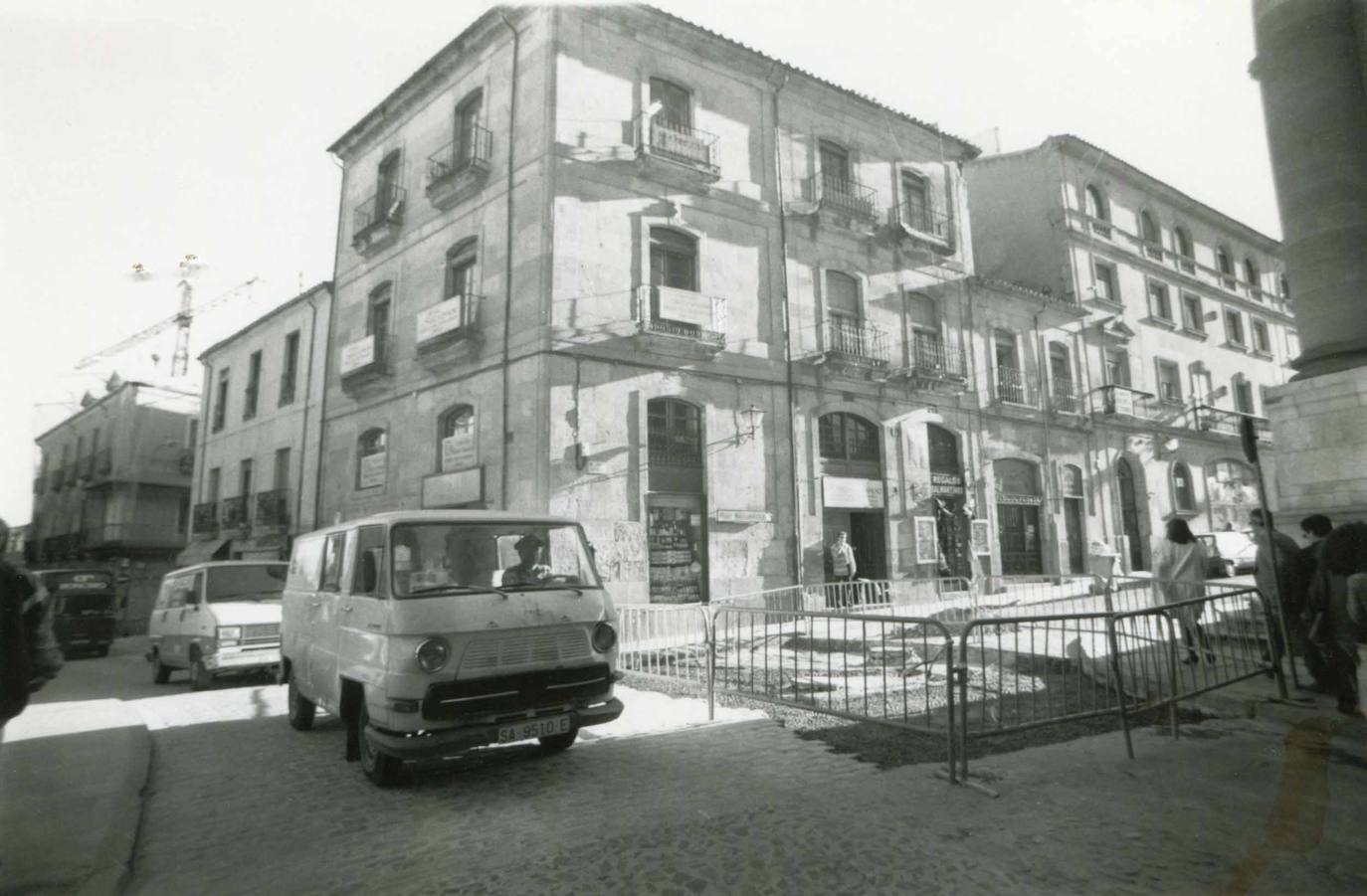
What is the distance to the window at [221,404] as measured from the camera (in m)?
26.5

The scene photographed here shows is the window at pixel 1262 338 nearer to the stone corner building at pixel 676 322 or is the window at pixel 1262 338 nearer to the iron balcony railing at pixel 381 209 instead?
the stone corner building at pixel 676 322

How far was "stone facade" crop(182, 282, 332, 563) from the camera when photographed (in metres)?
21.0

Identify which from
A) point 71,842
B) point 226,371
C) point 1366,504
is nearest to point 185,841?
point 71,842

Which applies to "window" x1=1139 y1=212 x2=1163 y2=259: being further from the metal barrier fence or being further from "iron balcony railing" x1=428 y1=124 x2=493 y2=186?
the metal barrier fence

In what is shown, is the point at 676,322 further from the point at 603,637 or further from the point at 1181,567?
the point at 603,637

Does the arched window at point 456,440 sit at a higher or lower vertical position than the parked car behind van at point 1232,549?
higher

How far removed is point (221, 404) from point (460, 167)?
55.2 feet

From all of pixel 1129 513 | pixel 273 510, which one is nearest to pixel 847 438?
pixel 1129 513

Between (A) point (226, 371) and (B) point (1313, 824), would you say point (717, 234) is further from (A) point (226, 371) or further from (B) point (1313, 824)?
(A) point (226, 371)

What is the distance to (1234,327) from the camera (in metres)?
30.6

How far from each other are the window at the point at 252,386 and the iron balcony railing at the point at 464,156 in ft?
37.3

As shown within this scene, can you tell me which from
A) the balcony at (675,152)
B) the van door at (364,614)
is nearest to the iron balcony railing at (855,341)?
the balcony at (675,152)

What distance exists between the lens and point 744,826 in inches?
165

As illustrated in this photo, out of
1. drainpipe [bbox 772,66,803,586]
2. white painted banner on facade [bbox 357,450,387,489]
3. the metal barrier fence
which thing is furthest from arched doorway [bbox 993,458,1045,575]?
white painted banner on facade [bbox 357,450,387,489]
